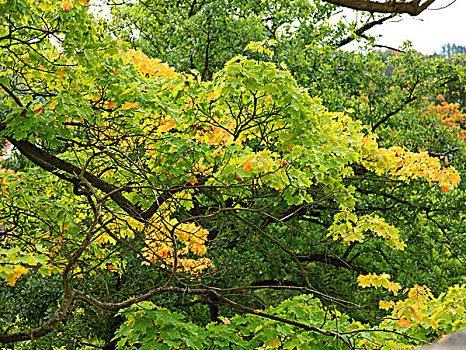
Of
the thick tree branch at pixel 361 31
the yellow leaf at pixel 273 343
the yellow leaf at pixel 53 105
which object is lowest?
the yellow leaf at pixel 273 343

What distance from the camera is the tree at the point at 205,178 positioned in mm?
4074

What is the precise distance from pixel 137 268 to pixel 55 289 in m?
1.39

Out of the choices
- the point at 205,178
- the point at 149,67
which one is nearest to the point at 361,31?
the point at 149,67

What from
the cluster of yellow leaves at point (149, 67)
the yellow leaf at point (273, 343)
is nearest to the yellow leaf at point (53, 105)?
the cluster of yellow leaves at point (149, 67)

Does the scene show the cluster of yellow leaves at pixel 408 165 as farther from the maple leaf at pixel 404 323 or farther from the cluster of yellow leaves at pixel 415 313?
the maple leaf at pixel 404 323

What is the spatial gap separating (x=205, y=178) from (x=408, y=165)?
324 cm

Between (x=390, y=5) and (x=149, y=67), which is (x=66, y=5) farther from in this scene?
(x=390, y=5)

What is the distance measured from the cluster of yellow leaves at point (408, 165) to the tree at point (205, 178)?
3cm

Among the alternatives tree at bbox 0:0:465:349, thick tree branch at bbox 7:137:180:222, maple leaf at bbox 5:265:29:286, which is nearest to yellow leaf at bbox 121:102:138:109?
tree at bbox 0:0:465:349

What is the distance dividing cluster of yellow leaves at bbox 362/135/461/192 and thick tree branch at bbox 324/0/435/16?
4.22m

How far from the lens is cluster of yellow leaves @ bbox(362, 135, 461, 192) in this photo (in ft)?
21.4

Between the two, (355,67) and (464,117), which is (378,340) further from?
(464,117)

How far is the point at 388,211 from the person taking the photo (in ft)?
31.0

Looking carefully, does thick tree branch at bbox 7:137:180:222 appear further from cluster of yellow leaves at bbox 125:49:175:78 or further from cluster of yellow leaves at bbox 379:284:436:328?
cluster of yellow leaves at bbox 379:284:436:328
